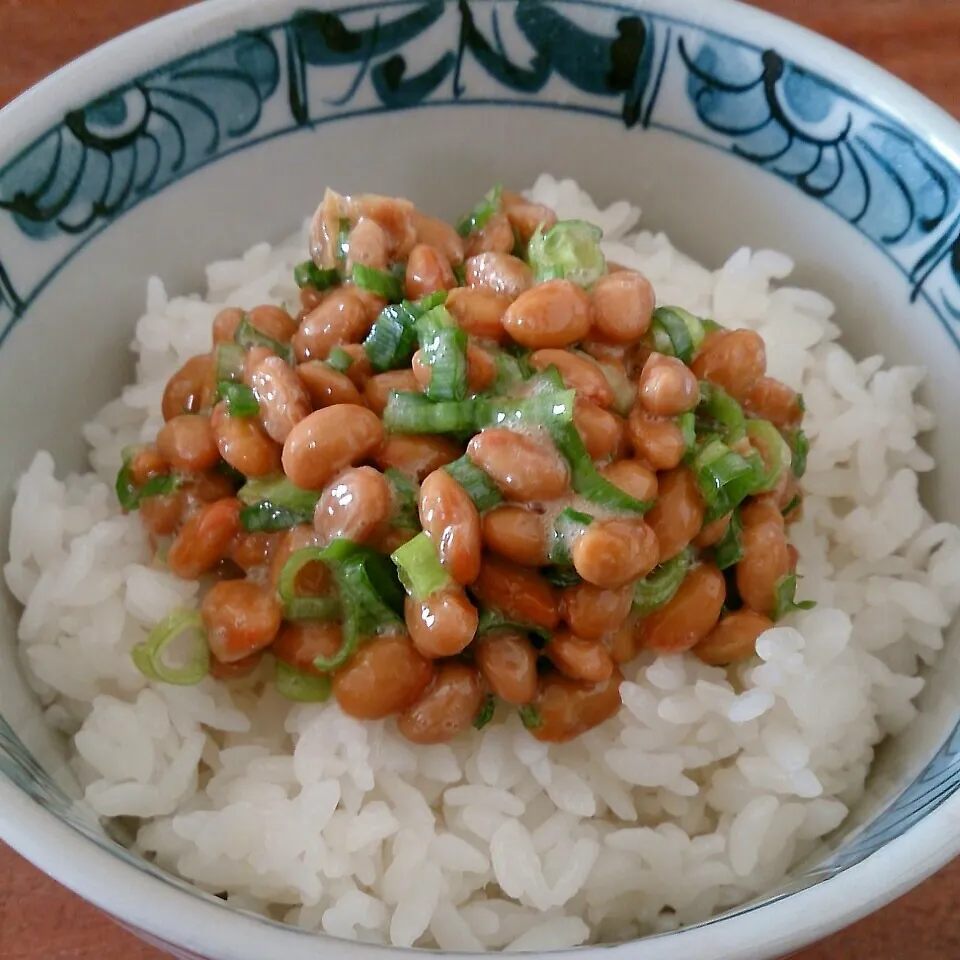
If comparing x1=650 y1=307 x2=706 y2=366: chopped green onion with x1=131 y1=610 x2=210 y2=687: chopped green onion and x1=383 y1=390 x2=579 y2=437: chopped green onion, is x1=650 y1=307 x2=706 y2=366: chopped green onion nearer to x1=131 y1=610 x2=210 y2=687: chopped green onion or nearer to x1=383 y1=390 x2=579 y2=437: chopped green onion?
x1=383 y1=390 x2=579 y2=437: chopped green onion

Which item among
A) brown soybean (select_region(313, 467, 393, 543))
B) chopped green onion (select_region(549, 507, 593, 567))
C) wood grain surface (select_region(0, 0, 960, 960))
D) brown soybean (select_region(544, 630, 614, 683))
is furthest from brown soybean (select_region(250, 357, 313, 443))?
wood grain surface (select_region(0, 0, 960, 960))

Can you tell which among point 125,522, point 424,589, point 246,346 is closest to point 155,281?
point 246,346

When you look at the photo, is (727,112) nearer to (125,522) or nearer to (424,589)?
(424,589)

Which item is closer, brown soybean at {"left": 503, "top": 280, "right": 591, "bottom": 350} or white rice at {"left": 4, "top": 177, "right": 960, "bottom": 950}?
white rice at {"left": 4, "top": 177, "right": 960, "bottom": 950}

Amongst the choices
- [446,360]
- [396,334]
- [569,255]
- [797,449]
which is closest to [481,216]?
[569,255]

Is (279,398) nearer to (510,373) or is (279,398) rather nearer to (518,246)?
(510,373)

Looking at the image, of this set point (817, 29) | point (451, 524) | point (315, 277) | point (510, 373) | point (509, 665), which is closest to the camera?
point (451, 524)
